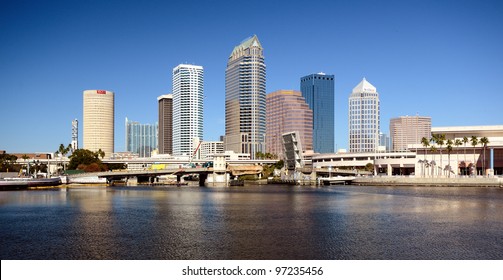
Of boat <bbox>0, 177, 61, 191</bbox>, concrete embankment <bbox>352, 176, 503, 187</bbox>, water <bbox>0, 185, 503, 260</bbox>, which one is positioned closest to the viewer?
water <bbox>0, 185, 503, 260</bbox>

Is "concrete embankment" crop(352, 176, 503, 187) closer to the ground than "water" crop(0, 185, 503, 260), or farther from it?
closer to the ground

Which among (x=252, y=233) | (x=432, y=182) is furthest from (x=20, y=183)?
(x=432, y=182)

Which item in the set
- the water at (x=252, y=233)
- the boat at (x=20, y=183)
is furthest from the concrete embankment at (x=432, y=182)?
the boat at (x=20, y=183)

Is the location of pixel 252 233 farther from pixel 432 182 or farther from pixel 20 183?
pixel 432 182

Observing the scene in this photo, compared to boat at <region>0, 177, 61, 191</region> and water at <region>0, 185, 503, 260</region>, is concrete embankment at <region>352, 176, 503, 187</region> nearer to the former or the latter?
water at <region>0, 185, 503, 260</region>

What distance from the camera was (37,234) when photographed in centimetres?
5312

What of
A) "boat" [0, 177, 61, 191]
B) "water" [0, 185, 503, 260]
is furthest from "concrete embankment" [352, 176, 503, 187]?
"boat" [0, 177, 61, 191]

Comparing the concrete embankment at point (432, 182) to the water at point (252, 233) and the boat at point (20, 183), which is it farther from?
the boat at point (20, 183)

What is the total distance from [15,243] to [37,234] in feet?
17.1

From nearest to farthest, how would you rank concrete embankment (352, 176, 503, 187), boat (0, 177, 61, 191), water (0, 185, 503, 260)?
water (0, 185, 503, 260)
boat (0, 177, 61, 191)
concrete embankment (352, 176, 503, 187)

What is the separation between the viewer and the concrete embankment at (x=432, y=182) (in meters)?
160

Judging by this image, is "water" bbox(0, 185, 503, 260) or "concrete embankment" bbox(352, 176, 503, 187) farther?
"concrete embankment" bbox(352, 176, 503, 187)

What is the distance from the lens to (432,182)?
171 metres

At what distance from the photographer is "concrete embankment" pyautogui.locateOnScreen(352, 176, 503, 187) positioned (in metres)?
160
